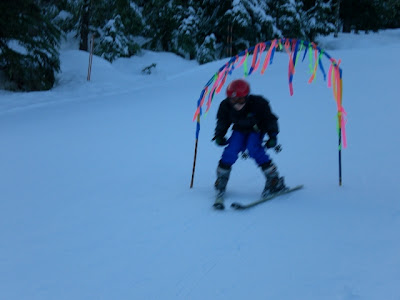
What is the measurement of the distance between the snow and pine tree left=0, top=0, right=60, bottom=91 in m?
3.67

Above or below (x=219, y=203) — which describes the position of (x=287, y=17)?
above

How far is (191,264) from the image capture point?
2.85m

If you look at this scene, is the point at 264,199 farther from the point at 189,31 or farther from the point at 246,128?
the point at 189,31

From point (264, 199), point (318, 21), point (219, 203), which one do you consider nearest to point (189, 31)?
point (318, 21)

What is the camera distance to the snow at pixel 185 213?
2617mm

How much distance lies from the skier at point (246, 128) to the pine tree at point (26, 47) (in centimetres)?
1031

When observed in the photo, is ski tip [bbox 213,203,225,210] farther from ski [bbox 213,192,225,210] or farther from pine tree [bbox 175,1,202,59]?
pine tree [bbox 175,1,202,59]

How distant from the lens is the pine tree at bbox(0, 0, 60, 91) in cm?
1202

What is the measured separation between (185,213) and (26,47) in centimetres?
1128

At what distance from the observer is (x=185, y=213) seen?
12.7ft

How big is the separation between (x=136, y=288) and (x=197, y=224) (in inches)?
43.6

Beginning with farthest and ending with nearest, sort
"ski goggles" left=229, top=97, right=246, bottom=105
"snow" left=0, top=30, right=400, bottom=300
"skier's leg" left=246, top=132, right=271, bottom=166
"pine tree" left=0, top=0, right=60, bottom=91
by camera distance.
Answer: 1. "pine tree" left=0, top=0, right=60, bottom=91
2. "skier's leg" left=246, top=132, right=271, bottom=166
3. "ski goggles" left=229, top=97, right=246, bottom=105
4. "snow" left=0, top=30, right=400, bottom=300

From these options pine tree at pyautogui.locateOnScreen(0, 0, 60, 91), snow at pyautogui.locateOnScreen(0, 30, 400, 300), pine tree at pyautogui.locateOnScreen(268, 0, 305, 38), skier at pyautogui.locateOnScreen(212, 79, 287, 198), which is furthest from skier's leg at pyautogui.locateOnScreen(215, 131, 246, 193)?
pine tree at pyautogui.locateOnScreen(268, 0, 305, 38)

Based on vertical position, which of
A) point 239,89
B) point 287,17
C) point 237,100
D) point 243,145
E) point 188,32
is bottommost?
point 243,145
